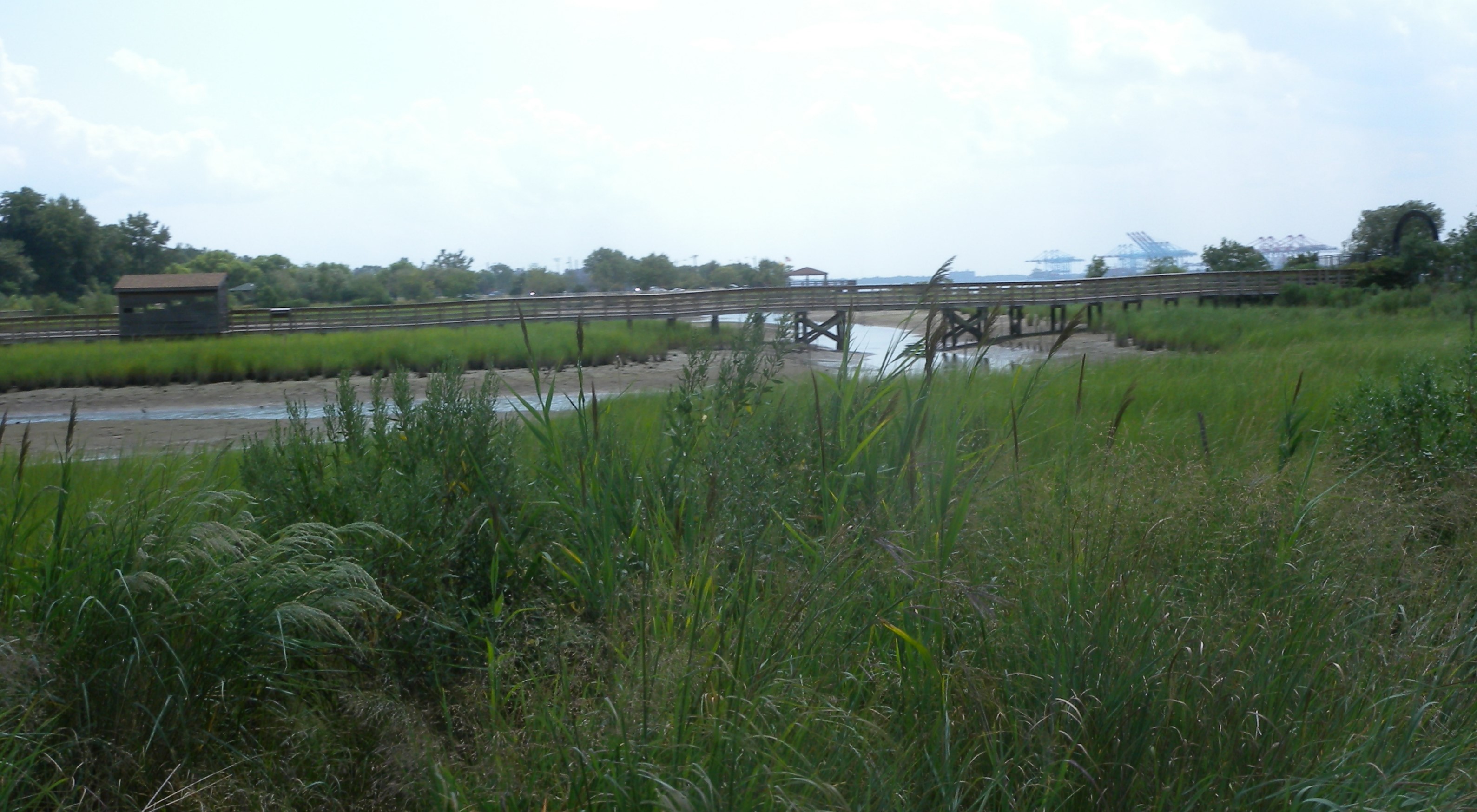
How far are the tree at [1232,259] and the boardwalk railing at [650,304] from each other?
452 inches

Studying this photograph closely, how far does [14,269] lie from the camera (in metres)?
24.3

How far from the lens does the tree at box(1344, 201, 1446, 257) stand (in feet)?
141

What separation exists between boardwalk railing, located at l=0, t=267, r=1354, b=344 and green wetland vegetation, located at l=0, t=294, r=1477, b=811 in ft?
61.9

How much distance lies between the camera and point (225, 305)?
28.9 m

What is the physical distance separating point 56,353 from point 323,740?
24.8 meters

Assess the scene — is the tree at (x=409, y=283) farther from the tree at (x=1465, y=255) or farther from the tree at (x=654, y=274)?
the tree at (x=1465, y=255)

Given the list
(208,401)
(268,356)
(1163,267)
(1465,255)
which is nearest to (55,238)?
(268,356)

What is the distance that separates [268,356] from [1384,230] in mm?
57445

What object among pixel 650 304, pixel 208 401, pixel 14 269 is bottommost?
pixel 208 401

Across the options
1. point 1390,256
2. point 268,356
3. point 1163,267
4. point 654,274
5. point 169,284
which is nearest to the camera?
point 268,356

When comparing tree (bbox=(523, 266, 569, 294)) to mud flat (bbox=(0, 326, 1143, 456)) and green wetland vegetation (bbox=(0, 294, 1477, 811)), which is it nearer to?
mud flat (bbox=(0, 326, 1143, 456))

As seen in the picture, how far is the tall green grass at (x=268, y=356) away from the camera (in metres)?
21.3

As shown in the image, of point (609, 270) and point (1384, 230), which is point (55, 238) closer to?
point (609, 270)

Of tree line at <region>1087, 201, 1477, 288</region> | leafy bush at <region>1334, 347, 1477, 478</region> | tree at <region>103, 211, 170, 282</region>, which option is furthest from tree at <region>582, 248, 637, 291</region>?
leafy bush at <region>1334, 347, 1477, 478</region>
